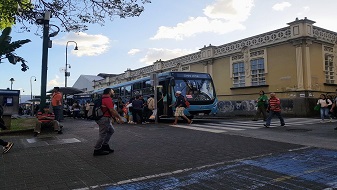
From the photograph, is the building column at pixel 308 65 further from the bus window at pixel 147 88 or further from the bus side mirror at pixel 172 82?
the bus window at pixel 147 88

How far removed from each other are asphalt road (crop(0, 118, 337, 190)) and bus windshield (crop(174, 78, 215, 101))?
7.48m

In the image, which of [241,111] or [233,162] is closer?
[233,162]

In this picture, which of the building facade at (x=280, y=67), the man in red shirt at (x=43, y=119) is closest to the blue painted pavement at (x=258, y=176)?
the man in red shirt at (x=43, y=119)

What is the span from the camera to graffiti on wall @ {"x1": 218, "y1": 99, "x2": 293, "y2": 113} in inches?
807

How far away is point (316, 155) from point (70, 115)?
26033 millimetres

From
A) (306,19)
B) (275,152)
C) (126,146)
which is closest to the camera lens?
(275,152)

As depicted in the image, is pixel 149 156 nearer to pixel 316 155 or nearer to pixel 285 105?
pixel 316 155

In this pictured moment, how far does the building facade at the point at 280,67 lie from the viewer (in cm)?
1983

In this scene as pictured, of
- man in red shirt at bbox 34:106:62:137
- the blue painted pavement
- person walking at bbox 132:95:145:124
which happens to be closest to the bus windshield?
person walking at bbox 132:95:145:124

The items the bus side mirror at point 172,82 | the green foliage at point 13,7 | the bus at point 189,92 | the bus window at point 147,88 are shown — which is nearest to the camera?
the green foliage at point 13,7

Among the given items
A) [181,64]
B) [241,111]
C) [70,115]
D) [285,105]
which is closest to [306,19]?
[285,105]

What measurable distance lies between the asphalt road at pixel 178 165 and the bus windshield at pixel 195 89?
7.48m

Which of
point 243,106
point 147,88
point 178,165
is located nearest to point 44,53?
point 147,88

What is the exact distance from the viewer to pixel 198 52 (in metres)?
28.6
